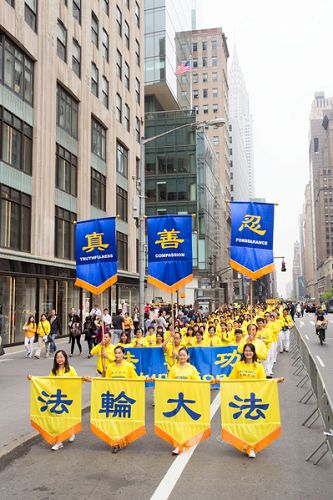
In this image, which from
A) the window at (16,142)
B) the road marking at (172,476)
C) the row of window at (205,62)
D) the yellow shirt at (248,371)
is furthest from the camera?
the row of window at (205,62)

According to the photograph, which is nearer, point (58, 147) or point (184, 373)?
point (184, 373)

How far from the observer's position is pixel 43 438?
7781 millimetres

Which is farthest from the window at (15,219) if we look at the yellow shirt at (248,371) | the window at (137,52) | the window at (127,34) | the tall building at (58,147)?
the window at (137,52)

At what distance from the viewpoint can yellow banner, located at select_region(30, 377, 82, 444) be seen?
7242mm

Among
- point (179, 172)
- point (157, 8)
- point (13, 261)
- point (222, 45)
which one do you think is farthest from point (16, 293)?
point (222, 45)

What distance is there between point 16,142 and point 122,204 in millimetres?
16028

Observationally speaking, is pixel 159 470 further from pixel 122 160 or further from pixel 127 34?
pixel 127 34

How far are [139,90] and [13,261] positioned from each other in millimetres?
27111

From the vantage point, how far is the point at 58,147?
27344mm

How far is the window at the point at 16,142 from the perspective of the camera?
71.6ft

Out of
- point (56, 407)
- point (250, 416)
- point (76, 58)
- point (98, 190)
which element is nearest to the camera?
point (250, 416)

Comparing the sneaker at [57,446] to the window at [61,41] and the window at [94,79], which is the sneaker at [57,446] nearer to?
the window at [61,41]

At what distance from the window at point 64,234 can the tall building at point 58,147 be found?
6 cm

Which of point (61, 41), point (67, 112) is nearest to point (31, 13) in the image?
point (61, 41)
